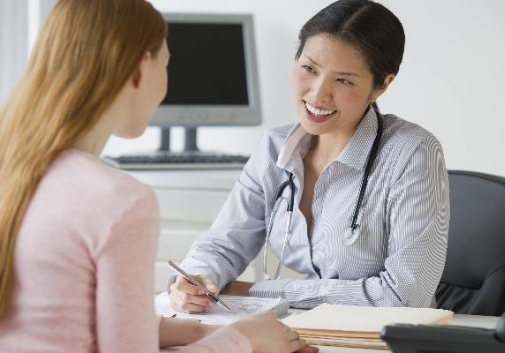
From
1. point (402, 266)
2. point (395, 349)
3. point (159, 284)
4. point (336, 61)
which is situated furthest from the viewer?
point (159, 284)

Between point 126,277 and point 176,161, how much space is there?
224 cm

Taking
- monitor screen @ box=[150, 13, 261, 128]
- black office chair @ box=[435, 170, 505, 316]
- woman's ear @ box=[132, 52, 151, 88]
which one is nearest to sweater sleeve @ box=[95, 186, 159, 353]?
woman's ear @ box=[132, 52, 151, 88]

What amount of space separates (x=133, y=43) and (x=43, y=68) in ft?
0.39

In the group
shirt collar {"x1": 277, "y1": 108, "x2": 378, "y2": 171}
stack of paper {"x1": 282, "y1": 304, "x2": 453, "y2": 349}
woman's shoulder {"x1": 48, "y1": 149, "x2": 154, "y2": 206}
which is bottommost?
stack of paper {"x1": 282, "y1": 304, "x2": 453, "y2": 349}

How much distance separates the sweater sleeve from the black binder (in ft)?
0.97

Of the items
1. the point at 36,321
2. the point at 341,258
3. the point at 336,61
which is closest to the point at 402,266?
the point at 341,258

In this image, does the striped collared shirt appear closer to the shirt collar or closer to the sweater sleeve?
the shirt collar

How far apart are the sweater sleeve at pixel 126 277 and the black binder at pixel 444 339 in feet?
0.97

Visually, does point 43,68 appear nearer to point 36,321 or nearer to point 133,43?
point 133,43

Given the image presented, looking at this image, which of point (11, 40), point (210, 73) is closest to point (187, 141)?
point (210, 73)

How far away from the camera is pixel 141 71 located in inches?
51.4

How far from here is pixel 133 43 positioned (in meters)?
1.27

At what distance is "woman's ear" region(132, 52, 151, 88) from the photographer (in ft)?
4.25

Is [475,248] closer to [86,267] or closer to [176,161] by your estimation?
[86,267]
